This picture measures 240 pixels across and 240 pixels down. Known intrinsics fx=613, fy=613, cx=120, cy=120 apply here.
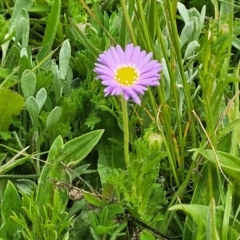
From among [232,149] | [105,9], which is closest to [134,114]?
[232,149]

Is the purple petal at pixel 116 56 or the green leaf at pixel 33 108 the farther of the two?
the green leaf at pixel 33 108

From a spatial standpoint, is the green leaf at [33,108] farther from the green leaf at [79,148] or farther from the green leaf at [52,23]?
the green leaf at [52,23]

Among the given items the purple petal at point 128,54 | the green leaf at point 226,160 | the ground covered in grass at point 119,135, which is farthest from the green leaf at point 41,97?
the green leaf at point 226,160

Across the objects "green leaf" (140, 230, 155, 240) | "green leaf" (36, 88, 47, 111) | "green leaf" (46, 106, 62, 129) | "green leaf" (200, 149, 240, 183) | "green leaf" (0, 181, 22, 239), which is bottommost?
"green leaf" (140, 230, 155, 240)

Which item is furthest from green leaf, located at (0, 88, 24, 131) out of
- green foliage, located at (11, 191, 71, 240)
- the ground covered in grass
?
green foliage, located at (11, 191, 71, 240)

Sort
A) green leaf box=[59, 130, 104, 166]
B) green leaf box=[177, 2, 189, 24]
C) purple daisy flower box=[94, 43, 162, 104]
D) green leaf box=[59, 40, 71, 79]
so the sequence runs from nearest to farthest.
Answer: purple daisy flower box=[94, 43, 162, 104] < green leaf box=[59, 130, 104, 166] < green leaf box=[59, 40, 71, 79] < green leaf box=[177, 2, 189, 24]

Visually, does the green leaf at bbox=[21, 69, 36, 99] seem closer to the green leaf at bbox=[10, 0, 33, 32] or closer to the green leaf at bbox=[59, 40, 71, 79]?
the green leaf at bbox=[59, 40, 71, 79]

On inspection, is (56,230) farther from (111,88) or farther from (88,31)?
(88,31)

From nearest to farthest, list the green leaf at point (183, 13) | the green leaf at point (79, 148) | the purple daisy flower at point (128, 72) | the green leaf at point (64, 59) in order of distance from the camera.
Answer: the purple daisy flower at point (128, 72), the green leaf at point (79, 148), the green leaf at point (64, 59), the green leaf at point (183, 13)

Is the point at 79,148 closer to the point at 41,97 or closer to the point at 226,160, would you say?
the point at 41,97

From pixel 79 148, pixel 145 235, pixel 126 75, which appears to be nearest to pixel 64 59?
pixel 79 148
